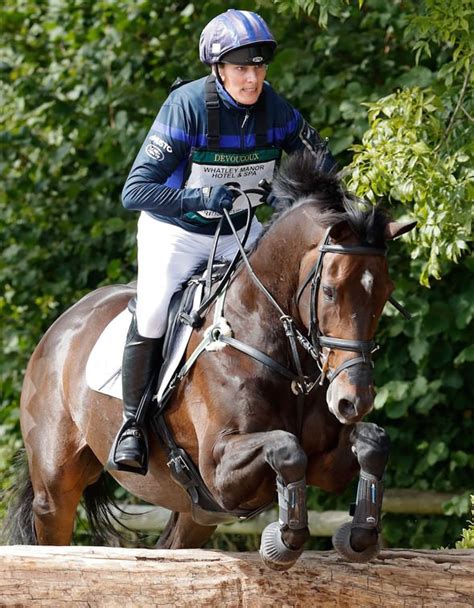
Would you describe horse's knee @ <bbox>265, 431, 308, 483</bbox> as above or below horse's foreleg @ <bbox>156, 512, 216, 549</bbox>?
above

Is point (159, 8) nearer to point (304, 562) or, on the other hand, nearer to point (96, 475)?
point (96, 475)

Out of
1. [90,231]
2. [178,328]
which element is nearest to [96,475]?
[178,328]

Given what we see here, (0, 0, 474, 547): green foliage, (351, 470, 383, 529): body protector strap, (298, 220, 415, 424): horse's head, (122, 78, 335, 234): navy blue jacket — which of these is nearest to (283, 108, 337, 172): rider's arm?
(122, 78, 335, 234): navy blue jacket

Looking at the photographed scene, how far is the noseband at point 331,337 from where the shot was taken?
13.8 feet

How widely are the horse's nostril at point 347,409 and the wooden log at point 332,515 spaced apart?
4190mm

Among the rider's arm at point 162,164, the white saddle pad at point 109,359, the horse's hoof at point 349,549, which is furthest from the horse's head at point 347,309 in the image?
the white saddle pad at point 109,359

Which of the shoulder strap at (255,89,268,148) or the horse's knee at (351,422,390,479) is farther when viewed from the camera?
the shoulder strap at (255,89,268,148)

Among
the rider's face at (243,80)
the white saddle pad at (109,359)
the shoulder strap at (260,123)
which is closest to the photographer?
the rider's face at (243,80)

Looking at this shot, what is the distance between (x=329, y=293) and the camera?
4293 mm

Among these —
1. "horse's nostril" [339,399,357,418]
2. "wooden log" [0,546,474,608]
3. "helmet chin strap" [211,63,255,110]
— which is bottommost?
"wooden log" [0,546,474,608]

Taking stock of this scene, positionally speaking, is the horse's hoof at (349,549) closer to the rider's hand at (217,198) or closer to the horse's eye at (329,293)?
the horse's eye at (329,293)

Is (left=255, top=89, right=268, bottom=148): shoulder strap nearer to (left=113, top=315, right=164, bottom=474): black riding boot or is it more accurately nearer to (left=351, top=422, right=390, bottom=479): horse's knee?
(left=113, top=315, right=164, bottom=474): black riding boot

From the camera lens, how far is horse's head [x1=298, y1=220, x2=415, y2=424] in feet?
13.6

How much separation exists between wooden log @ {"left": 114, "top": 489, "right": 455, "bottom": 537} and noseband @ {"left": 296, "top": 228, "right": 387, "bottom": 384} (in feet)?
13.4
